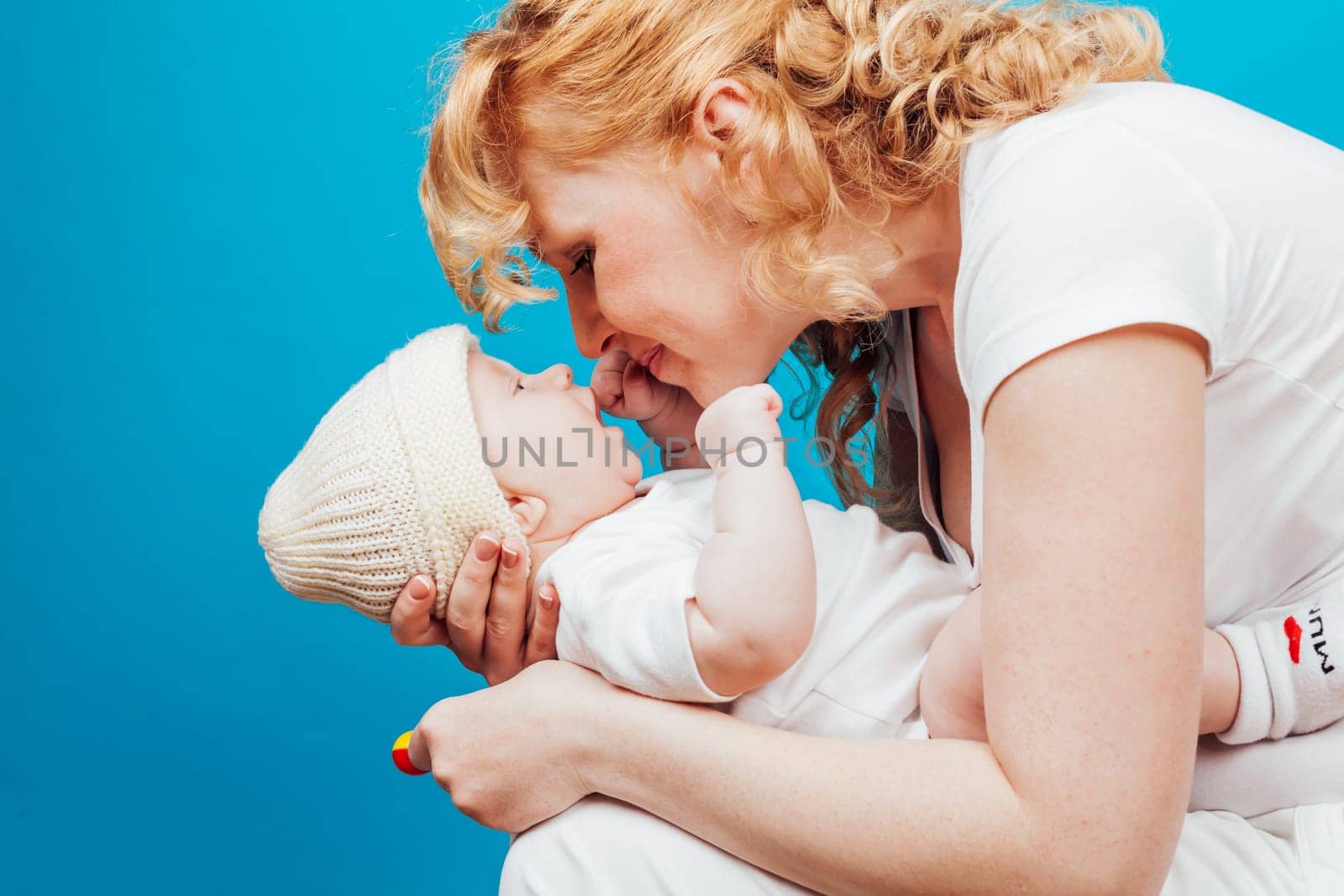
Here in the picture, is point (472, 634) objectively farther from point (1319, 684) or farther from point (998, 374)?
point (1319, 684)

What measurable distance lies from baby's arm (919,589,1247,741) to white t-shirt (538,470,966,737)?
0.23 feet

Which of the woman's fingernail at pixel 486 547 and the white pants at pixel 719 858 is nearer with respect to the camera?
the white pants at pixel 719 858

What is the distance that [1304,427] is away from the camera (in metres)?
1.19

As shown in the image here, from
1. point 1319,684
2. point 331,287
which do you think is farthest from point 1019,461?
point 331,287

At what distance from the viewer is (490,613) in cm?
156

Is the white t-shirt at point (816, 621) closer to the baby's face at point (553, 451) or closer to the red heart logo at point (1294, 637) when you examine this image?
the baby's face at point (553, 451)

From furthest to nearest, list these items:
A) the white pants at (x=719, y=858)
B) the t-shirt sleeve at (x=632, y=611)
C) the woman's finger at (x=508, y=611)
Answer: the woman's finger at (x=508, y=611)
the t-shirt sleeve at (x=632, y=611)
the white pants at (x=719, y=858)

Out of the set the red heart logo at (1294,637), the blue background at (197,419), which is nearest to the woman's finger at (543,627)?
the red heart logo at (1294,637)

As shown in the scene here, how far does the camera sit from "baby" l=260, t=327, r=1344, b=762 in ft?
4.15

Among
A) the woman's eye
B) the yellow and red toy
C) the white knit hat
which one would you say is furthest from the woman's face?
the yellow and red toy

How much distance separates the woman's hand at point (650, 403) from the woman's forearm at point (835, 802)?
1.83ft

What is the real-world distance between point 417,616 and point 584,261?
47cm

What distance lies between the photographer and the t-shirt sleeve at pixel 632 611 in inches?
50.5

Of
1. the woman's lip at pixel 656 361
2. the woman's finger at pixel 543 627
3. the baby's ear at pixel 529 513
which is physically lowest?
the woman's finger at pixel 543 627
